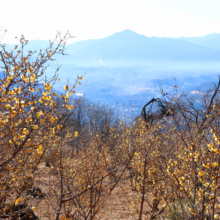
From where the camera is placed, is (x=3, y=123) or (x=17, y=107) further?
(x=3, y=123)

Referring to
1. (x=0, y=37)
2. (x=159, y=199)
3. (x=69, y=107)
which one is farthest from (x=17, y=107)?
(x=159, y=199)

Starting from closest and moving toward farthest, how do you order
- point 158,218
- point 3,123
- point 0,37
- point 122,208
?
1. point 3,123
2. point 0,37
3. point 158,218
4. point 122,208

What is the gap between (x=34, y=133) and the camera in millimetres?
3518

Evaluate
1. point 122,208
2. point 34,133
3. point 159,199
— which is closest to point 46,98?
point 34,133

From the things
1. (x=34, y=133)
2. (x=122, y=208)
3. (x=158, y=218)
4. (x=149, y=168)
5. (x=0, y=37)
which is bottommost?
(x=122, y=208)

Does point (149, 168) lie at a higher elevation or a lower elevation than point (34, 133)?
lower

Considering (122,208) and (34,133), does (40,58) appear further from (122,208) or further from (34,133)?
(122,208)

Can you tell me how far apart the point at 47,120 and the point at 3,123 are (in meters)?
0.74

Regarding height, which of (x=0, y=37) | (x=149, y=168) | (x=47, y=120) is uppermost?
(x=0, y=37)

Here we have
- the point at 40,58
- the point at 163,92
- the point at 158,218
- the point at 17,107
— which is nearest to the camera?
the point at 17,107

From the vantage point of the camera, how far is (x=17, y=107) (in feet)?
10.5

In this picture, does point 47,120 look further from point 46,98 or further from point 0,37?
point 0,37

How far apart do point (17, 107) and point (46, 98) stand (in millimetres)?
424

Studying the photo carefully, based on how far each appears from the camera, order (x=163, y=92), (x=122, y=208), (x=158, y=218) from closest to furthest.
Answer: (x=158, y=218) < (x=163, y=92) < (x=122, y=208)
